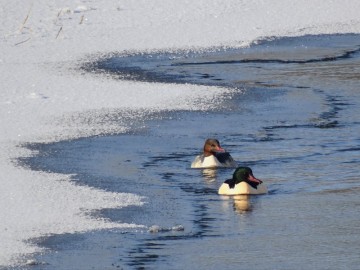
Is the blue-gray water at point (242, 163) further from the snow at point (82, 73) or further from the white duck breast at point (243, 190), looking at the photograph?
the snow at point (82, 73)

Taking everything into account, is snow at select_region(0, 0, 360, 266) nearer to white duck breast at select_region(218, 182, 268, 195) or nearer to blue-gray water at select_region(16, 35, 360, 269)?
blue-gray water at select_region(16, 35, 360, 269)

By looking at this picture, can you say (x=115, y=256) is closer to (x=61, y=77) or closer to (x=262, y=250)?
(x=262, y=250)

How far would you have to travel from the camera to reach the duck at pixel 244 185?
10828 mm

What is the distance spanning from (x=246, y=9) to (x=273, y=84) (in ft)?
16.1

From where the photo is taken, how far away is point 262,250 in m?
8.81

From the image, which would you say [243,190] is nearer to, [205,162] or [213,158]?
[213,158]

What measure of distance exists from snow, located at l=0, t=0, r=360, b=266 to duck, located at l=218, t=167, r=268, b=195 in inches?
37.0

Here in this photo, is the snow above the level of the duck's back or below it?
above

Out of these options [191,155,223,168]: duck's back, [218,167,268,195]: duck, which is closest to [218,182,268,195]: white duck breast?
[218,167,268,195]: duck

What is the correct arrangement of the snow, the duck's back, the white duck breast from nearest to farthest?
the snow → the white duck breast → the duck's back

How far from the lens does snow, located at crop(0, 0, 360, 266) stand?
32.4 feet

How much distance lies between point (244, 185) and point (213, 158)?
1052 millimetres

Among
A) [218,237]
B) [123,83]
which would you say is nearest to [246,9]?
[123,83]

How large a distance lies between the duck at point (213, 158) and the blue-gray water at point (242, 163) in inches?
3.4
